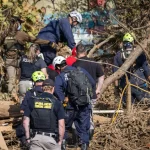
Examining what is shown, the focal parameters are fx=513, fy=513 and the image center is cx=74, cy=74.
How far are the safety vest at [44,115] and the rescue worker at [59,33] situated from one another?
3302mm

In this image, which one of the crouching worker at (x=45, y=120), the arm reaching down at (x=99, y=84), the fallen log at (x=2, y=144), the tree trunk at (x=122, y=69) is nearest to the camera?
the crouching worker at (x=45, y=120)

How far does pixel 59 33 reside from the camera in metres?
11.0

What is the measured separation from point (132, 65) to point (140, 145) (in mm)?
2393

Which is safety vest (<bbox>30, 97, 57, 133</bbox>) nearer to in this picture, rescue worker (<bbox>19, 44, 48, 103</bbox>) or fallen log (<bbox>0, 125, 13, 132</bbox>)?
fallen log (<bbox>0, 125, 13, 132</bbox>)

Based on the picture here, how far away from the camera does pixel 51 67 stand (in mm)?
11039

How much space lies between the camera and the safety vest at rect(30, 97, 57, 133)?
7.68m

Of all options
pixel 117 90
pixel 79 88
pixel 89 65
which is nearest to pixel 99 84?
pixel 89 65

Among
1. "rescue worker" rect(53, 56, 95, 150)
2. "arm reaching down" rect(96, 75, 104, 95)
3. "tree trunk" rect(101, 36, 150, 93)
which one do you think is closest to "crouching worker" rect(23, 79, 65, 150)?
"rescue worker" rect(53, 56, 95, 150)

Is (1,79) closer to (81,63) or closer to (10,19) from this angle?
(10,19)

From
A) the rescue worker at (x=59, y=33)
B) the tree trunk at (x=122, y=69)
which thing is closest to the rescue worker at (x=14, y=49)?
the rescue worker at (x=59, y=33)

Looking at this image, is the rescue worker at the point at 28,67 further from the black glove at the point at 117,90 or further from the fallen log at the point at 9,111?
the black glove at the point at 117,90

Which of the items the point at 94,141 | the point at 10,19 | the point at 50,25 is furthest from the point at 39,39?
the point at 94,141

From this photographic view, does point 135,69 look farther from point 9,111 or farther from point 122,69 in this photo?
point 9,111

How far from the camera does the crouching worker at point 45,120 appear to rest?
7.65m
